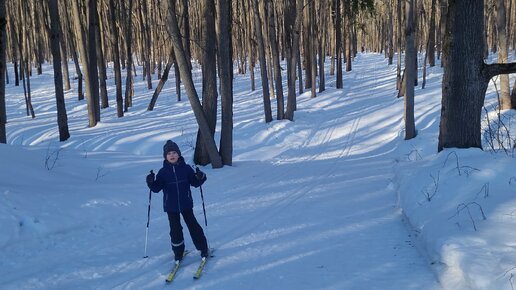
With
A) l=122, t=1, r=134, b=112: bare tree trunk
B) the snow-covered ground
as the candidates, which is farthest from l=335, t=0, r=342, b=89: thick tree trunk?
the snow-covered ground

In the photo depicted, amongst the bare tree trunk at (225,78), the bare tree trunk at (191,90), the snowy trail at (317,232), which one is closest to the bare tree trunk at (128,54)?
the bare tree trunk at (225,78)

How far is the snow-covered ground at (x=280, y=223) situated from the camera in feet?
15.5

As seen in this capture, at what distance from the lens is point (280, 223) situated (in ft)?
22.2

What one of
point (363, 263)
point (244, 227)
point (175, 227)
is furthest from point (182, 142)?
point (363, 263)

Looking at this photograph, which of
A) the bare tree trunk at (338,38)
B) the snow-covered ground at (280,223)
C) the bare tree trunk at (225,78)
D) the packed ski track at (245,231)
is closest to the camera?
the snow-covered ground at (280,223)

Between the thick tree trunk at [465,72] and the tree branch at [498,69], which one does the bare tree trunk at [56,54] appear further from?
the tree branch at [498,69]

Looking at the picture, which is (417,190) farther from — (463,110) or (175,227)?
(175,227)

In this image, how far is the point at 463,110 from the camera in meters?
7.87

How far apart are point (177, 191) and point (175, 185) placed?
3.1 inches

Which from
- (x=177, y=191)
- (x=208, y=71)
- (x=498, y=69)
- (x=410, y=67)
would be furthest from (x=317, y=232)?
(x=410, y=67)

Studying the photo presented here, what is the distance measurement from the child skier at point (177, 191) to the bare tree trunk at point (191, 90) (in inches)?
208

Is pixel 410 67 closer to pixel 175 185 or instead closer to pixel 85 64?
pixel 175 185

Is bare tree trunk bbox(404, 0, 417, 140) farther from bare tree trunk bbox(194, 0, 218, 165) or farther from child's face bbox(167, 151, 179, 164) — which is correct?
child's face bbox(167, 151, 179, 164)

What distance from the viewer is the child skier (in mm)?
5430
